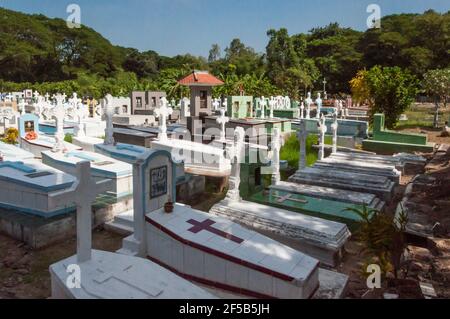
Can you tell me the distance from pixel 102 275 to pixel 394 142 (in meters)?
15.2

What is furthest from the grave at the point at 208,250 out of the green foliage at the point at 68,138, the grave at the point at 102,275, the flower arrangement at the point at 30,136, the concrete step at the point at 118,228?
the green foliage at the point at 68,138

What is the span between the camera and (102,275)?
4332mm

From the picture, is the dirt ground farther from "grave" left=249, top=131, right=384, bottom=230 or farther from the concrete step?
"grave" left=249, top=131, right=384, bottom=230

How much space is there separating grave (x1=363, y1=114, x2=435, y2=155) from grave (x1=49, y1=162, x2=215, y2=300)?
1399 cm

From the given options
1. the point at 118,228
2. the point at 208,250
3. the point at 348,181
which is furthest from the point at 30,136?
the point at 208,250

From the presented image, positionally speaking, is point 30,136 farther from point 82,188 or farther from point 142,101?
point 142,101

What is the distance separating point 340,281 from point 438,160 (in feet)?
36.0

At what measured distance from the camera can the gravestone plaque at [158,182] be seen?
19.4ft

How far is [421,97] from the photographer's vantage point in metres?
54.5

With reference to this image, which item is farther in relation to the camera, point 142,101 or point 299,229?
point 142,101

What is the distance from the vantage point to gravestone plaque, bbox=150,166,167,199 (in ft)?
19.4

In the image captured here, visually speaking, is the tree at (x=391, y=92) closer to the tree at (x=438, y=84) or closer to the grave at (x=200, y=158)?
the tree at (x=438, y=84)

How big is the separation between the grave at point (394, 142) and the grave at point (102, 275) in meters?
14.0

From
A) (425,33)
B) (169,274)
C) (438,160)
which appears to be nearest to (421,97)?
(425,33)
